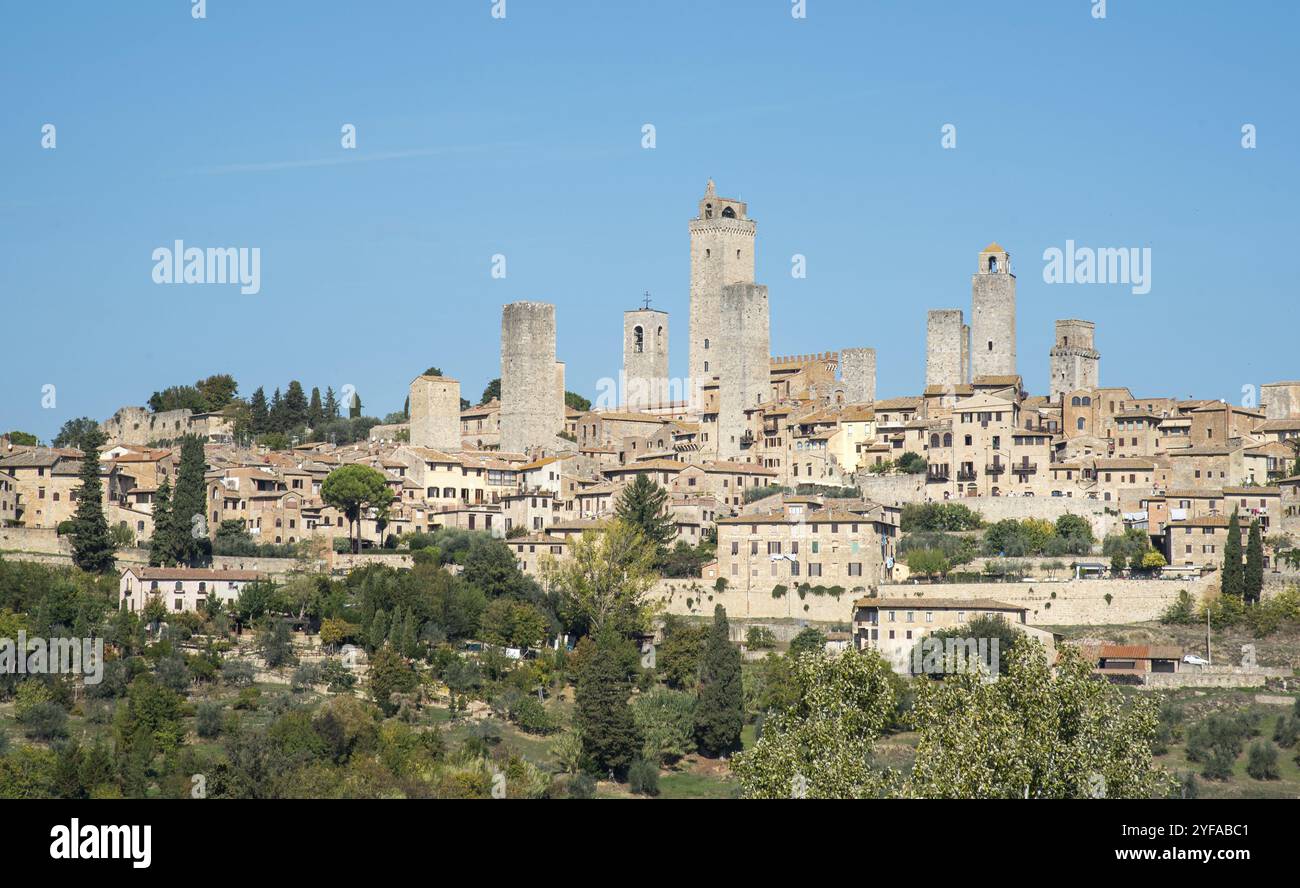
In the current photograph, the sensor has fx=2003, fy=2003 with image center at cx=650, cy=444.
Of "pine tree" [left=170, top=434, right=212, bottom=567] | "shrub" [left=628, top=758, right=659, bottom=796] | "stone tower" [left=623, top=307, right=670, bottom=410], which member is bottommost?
"shrub" [left=628, top=758, right=659, bottom=796]

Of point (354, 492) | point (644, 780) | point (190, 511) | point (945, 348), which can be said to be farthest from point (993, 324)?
point (644, 780)

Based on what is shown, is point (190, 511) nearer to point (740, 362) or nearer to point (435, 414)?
point (435, 414)

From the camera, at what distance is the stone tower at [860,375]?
75.1 meters

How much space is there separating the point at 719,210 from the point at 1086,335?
619 inches

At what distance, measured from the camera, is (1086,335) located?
Result: 243ft

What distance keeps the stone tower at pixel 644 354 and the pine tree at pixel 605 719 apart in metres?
36.8

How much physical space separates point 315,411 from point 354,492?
32.7 meters

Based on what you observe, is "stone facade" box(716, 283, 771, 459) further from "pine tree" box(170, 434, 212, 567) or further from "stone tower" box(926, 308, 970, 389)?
"pine tree" box(170, 434, 212, 567)

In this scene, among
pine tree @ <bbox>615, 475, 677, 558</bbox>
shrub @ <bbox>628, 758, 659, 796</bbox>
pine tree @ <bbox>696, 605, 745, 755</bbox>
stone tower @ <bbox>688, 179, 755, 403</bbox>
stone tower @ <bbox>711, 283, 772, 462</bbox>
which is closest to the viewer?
shrub @ <bbox>628, 758, 659, 796</bbox>

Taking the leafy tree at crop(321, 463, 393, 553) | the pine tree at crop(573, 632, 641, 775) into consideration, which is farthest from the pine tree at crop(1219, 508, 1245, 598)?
the leafy tree at crop(321, 463, 393, 553)

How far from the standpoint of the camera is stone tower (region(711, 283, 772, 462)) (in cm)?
7112

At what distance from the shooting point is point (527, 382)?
72.6m

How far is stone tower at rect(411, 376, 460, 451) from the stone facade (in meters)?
9.60
